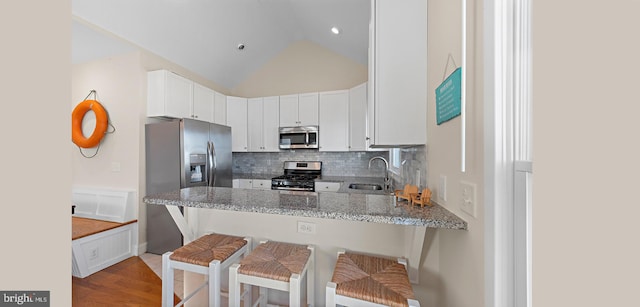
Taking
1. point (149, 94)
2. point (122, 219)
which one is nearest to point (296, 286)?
point (122, 219)

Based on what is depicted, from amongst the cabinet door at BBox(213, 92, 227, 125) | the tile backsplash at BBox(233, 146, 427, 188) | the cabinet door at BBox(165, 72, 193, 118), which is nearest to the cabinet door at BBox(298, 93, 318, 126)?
the tile backsplash at BBox(233, 146, 427, 188)

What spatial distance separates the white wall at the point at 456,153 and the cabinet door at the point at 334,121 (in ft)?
6.97

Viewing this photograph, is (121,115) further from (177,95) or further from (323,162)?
(323,162)

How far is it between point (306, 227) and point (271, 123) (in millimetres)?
2659

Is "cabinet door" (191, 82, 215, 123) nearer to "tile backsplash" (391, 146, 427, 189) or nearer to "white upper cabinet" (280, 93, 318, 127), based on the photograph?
"white upper cabinet" (280, 93, 318, 127)

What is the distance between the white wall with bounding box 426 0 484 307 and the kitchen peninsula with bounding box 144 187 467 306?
81 millimetres

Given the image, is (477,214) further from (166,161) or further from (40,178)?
(166,161)

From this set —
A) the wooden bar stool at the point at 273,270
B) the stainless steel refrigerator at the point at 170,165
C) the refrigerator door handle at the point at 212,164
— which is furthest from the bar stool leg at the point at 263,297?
the refrigerator door handle at the point at 212,164

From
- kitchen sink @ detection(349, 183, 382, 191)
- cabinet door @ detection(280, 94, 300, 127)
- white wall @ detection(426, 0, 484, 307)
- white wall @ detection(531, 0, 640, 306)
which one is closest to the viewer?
white wall @ detection(531, 0, 640, 306)

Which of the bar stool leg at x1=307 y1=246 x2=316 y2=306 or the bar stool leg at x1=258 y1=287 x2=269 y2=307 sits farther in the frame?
the bar stool leg at x1=258 y1=287 x2=269 y2=307

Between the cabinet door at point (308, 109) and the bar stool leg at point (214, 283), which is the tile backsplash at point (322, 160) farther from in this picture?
the bar stool leg at point (214, 283)

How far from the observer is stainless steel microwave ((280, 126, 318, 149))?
3.40m

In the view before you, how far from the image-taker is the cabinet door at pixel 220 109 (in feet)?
11.3

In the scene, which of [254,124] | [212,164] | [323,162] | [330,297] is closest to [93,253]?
[212,164]
